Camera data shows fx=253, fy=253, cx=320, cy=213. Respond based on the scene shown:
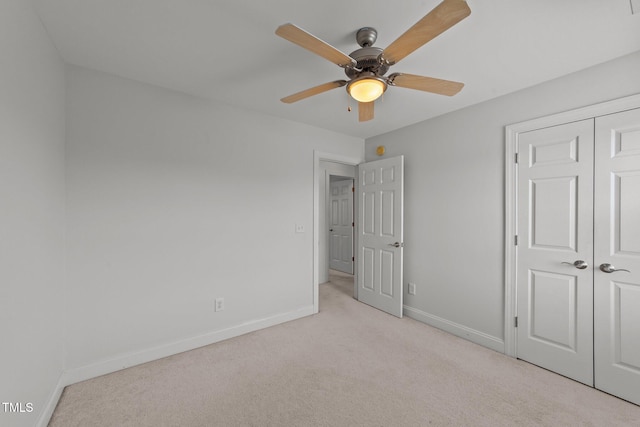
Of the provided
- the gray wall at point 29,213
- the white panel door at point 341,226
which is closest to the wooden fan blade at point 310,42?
the gray wall at point 29,213

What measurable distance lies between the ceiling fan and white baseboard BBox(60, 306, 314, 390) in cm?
235

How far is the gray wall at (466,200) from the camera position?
218 centimetres

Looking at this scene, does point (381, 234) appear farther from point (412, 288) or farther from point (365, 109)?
point (365, 109)

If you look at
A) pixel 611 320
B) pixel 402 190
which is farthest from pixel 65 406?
pixel 611 320

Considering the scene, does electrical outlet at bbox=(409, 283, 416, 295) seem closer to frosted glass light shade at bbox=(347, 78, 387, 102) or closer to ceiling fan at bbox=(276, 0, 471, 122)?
ceiling fan at bbox=(276, 0, 471, 122)

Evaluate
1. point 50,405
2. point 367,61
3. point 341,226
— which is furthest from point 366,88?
point 341,226

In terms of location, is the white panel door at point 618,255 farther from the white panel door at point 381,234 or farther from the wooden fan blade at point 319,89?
the wooden fan blade at point 319,89

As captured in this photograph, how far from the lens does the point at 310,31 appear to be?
5.22 feet

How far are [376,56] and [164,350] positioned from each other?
2903mm

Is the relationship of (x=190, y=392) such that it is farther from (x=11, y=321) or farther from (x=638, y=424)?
(x=638, y=424)

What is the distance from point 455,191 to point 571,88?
1204 millimetres

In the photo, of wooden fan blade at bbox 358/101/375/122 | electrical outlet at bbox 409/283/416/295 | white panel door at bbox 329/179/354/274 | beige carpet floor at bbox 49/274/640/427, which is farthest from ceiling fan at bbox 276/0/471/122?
white panel door at bbox 329/179/354/274

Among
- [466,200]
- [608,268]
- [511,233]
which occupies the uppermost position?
[466,200]

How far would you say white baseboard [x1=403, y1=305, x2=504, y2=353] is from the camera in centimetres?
246
